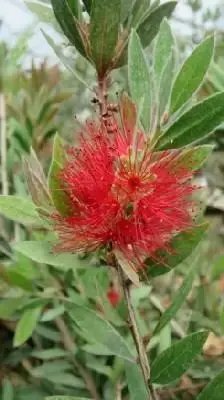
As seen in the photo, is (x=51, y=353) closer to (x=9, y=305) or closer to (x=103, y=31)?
(x=9, y=305)

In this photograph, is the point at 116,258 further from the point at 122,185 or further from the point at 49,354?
the point at 49,354

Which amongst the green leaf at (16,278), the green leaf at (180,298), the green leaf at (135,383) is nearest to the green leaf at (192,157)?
the green leaf at (180,298)

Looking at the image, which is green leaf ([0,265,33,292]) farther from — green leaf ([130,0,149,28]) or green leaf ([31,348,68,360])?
green leaf ([130,0,149,28])

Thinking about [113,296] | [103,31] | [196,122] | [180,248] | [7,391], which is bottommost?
[7,391]

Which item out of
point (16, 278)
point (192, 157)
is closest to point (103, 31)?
point (192, 157)

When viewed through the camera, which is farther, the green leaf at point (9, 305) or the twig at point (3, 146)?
the twig at point (3, 146)

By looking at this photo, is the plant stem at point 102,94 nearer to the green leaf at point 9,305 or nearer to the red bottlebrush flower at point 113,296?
the green leaf at point 9,305

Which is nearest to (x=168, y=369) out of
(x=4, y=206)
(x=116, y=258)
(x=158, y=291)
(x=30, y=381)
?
(x=116, y=258)
